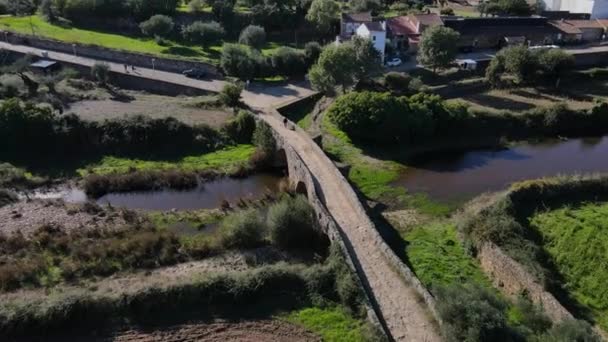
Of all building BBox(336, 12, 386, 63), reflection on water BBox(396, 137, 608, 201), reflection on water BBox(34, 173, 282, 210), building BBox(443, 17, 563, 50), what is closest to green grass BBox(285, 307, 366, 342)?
reflection on water BBox(34, 173, 282, 210)

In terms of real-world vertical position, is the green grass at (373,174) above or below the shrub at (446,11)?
below

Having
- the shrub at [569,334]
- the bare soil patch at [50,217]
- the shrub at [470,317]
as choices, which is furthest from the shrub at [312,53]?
the shrub at [569,334]

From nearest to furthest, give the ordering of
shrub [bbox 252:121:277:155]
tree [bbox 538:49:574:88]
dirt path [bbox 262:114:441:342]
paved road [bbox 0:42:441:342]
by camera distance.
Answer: dirt path [bbox 262:114:441:342] → paved road [bbox 0:42:441:342] → shrub [bbox 252:121:277:155] → tree [bbox 538:49:574:88]

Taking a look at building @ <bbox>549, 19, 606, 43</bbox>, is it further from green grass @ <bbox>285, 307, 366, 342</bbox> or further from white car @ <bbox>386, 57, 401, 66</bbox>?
green grass @ <bbox>285, 307, 366, 342</bbox>

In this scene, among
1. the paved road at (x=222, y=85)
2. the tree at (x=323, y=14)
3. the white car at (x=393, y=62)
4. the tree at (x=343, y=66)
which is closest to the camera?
the tree at (x=343, y=66)

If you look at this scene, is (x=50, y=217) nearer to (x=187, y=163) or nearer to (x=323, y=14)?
(x=187, y=163)

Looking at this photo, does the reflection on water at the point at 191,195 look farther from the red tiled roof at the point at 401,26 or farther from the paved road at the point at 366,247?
the red tiled roof at the point at 401,26

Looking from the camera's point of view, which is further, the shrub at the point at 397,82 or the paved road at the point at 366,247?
the shrub at the point at 397,82
